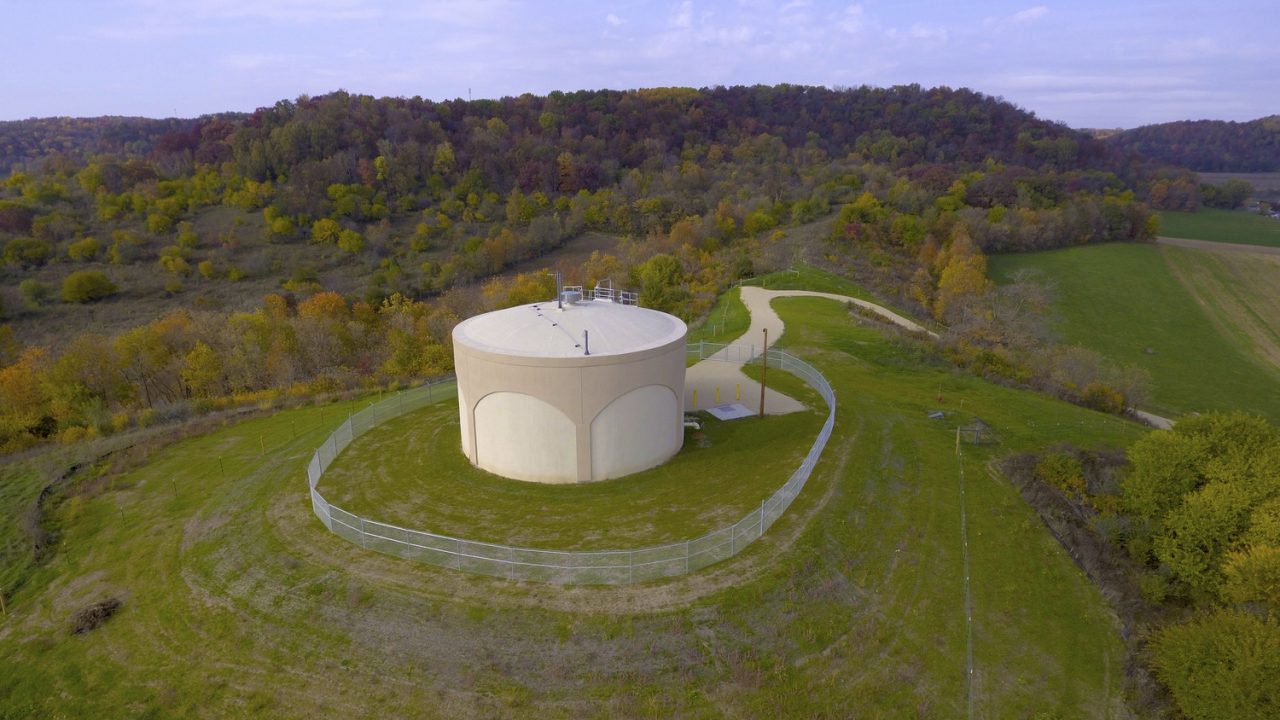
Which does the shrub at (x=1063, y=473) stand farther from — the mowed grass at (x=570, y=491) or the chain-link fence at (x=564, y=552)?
the chain-link fence at (x=564, y=552)

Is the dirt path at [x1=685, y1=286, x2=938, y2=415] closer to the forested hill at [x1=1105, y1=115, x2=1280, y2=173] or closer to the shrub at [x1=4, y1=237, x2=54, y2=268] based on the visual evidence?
the shrub at [x1=4, y1=237, x2=54, y2=268]

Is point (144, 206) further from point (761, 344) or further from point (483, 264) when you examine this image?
point (761, 344)

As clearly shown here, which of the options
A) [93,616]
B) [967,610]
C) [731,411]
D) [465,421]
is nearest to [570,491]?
[465,421]

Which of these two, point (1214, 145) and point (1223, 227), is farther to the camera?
point (1214, 145)

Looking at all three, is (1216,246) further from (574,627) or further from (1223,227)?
(574,627)

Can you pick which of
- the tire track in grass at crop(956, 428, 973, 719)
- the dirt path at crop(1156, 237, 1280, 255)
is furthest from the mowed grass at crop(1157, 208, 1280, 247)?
the tire track in grass at crop(956, 428, 973, 719)

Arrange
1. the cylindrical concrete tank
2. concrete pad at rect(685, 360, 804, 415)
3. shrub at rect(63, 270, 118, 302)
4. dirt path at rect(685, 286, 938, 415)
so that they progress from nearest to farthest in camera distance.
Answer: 1. the cylindrical concrete tank
2. concrete pad at rect(685, 360, 804, 415)
3. dirt path at rect(685, 286, 938, 415)
4. shrub at rect(63, 270, 118, 302)

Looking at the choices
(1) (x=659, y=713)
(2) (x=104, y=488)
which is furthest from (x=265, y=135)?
(1) (x=659, y=713)
